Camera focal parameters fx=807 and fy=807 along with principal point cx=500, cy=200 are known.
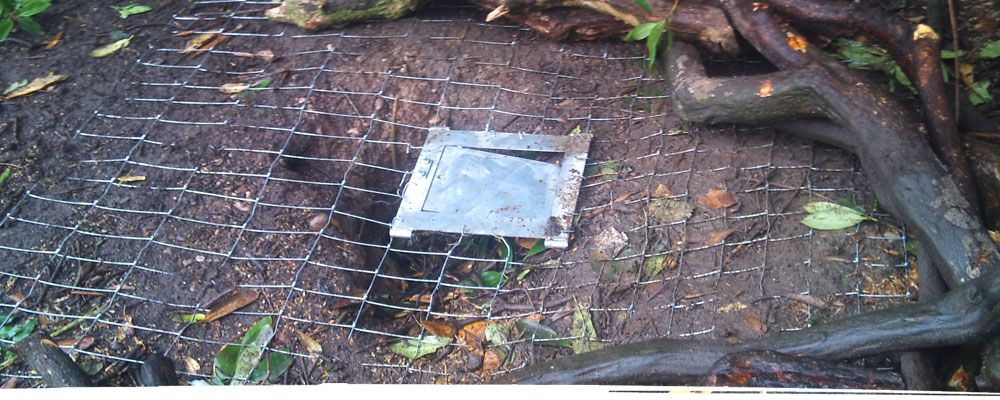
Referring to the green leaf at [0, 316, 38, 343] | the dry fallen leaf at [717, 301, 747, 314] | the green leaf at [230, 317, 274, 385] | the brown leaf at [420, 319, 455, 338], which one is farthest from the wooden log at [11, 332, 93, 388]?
the dry fallen leaf at [717, 301, 747, 314]

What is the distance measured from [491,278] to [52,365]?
131cm

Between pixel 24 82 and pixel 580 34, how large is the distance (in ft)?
7.66

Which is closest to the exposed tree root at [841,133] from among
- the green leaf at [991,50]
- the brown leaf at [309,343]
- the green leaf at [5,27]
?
the green leaf at [991,50]

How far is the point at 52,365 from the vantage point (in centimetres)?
220

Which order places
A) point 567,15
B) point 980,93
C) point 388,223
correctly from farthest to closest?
point 567,15, point 388,223, point 980,93

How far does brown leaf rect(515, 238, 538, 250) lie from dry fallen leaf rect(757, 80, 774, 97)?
88 centimetres

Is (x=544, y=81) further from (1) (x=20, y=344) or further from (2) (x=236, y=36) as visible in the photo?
(1) (x=20, y=344)

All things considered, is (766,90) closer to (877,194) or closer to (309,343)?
(877,194)

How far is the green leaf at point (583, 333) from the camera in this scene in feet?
7.81

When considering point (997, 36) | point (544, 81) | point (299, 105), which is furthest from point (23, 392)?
point (997, 36)

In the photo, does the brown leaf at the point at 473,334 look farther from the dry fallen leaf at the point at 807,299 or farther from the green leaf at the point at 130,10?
the green leaf at the point at 130,10

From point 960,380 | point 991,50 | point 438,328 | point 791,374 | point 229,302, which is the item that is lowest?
point 438,328

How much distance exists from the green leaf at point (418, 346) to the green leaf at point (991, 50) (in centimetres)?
211

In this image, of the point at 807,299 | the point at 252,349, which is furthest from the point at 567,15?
the point at 252,349
